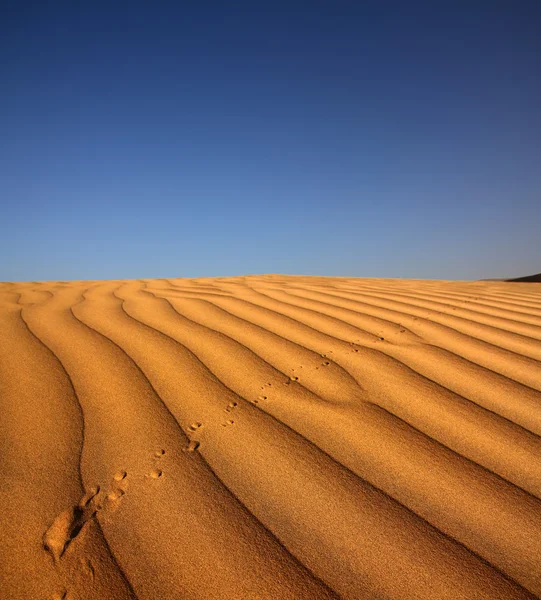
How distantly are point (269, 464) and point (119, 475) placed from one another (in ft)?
1.23

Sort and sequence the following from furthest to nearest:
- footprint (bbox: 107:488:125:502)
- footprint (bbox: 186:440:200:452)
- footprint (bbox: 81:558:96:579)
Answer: footprint (bbox: 186:440:200:452) → footprint (bbox: 107:488:125:502) → footprint (bbox: 81:558:96:579)

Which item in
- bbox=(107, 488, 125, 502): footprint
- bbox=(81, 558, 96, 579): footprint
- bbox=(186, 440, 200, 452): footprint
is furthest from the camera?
bbox=(186, 440, 200, 452): footprint

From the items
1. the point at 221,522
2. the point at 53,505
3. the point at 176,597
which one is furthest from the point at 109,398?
the point at 176,597

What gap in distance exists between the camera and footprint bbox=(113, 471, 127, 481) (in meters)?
1.01

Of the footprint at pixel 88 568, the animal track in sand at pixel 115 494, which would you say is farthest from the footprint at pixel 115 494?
the footprint at pixel 88 568

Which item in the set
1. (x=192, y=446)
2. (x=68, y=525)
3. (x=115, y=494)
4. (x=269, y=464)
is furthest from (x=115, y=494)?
(x=269, y=464)

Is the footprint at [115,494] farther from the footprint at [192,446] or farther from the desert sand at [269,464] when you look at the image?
the footprint at [192,446]

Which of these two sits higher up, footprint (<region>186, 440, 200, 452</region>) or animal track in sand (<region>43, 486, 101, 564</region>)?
footprint (<region>186, 440, 200, 452</region>)

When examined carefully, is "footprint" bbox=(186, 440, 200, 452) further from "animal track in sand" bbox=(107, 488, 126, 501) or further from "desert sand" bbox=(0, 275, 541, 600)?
"animal track in sand" bbox=(107, 488, 126, 501)

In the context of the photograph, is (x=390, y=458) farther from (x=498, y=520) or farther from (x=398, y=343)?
(x=398, y=343)

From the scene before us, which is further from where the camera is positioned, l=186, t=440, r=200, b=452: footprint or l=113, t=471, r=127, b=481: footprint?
l=186, t=440, r=200, b=452: footprint

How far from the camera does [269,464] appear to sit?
1069 mm

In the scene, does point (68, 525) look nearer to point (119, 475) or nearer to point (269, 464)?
point (119, 475)

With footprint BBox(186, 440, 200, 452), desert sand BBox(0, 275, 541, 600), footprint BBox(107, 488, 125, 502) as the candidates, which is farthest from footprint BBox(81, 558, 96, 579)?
footprint BBox(186, 440, 200, 452)
